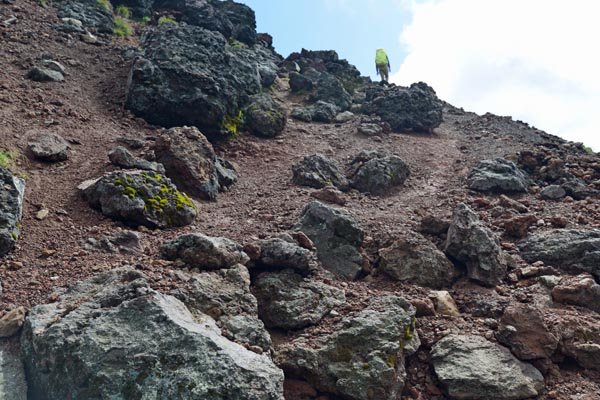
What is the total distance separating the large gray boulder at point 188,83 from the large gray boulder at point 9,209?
8460 millimetres

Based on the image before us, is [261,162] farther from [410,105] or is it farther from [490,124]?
[490,124]

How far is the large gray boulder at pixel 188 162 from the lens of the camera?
13.3m

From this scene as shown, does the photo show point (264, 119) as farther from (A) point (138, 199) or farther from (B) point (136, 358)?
(B) point (136, 358)

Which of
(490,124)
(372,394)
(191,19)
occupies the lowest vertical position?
(372,394)

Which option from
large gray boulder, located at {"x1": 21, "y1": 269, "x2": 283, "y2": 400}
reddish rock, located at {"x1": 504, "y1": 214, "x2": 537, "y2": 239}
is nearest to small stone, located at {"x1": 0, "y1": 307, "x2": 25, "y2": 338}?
large gray boulder, located at {"x1": 21, "y1": 269, "x2": 283, "y2": 400}

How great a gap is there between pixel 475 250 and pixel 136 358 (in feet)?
24.3

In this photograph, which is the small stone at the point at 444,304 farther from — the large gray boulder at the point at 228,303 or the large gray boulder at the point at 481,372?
the large gray boulder at the point at 228,303

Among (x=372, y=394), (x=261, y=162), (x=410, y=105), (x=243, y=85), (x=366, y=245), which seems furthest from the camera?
(x=410, y=105)

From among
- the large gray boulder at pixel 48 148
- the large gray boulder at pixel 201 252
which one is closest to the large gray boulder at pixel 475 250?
the large gray boulder at pixel 201 252

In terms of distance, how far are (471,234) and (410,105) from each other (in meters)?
16.4

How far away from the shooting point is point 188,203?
38.0 ft

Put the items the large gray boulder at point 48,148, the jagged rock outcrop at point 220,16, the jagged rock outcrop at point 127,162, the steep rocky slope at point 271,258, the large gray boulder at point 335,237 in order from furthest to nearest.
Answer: the jagged rock outcrop at point 220,16 → the jagged rock outcrop at point 127,162 → the large gray boulder at point 48,148 → the large gray boulder at point 335,237 → the steep rocky slope at point 271,258

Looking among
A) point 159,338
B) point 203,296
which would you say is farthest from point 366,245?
point 159,338

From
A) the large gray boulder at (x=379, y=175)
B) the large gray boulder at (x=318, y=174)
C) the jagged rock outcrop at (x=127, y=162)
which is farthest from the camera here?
the large gray boulder at (x=379, y=175)
